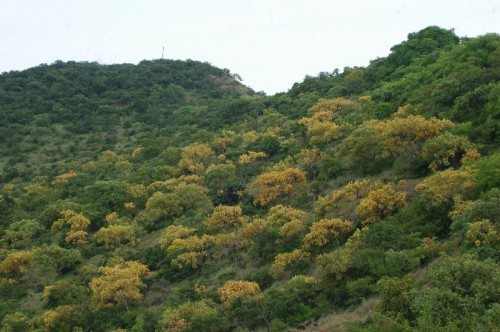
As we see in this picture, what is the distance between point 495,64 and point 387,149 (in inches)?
524

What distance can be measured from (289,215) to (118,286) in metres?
11.4

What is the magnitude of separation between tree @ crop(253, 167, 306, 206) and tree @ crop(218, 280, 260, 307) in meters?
11.6

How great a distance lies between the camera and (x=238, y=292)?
27.7m

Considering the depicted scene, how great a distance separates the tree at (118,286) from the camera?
3241 centimetres

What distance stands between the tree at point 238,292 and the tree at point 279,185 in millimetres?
11553

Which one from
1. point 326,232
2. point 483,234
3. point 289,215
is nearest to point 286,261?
point 326,232

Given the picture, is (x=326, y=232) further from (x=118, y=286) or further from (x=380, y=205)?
(x=118, y=286)

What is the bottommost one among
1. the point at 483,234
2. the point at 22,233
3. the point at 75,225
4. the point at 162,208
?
the point at 22,233

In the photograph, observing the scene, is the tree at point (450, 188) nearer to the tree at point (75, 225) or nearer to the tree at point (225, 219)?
the tree at point (225, 219)

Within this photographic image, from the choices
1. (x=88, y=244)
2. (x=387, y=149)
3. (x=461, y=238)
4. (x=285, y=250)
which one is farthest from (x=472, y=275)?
(x=88, y=244)

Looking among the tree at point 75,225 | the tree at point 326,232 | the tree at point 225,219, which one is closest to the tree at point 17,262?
the tree at point 75,225

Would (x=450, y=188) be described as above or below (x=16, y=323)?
above

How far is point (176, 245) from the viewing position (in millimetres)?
37031

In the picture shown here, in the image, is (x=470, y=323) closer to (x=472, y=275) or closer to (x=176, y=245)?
(x=472, y=275)
